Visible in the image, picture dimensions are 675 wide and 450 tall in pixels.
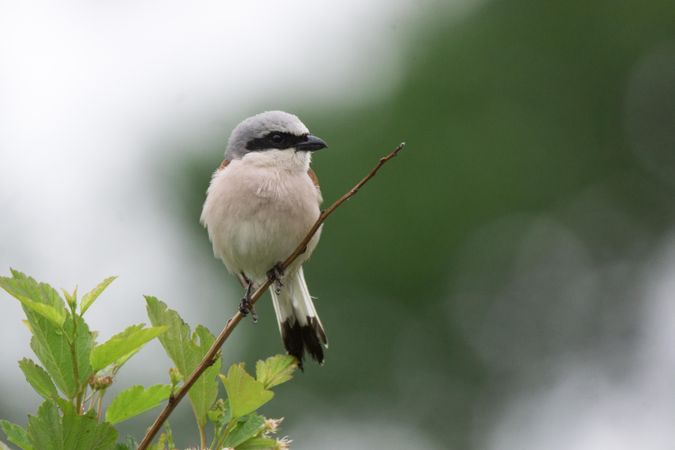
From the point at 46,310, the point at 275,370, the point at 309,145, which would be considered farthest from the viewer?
the point at 309,145

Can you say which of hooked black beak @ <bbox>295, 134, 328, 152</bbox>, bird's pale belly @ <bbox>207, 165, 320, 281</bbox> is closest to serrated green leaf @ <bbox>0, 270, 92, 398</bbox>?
bird's pale belly @ <bbox>207, 165, 320, 281</bbox>

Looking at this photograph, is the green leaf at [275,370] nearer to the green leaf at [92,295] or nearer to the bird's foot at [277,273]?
the green leaf at [92,295]

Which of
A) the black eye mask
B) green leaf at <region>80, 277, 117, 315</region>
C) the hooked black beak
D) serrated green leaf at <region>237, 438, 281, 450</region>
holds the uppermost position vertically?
green leaf at <region>80, 277, 117, 315</region>

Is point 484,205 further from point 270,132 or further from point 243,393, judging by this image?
point 243,393

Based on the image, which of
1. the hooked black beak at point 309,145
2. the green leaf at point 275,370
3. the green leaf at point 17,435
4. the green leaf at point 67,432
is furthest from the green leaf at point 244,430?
the hooked black beak at point 309,145

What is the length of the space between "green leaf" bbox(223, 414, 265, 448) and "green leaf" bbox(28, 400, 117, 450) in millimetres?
336

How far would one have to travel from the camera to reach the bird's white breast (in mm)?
4199

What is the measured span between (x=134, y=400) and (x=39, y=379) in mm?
190

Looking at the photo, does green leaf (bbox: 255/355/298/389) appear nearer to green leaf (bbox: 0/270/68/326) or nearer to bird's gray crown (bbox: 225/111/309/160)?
green leaf (bbox: 0/270/68/326)

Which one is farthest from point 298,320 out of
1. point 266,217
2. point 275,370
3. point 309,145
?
point 275,370

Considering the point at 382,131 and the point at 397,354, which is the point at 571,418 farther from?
the point at 382,131

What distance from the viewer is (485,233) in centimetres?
1372

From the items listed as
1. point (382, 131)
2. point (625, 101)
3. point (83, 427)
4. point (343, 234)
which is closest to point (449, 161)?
point (382, 131)

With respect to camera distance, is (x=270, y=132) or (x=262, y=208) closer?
(x=262, y=208)
